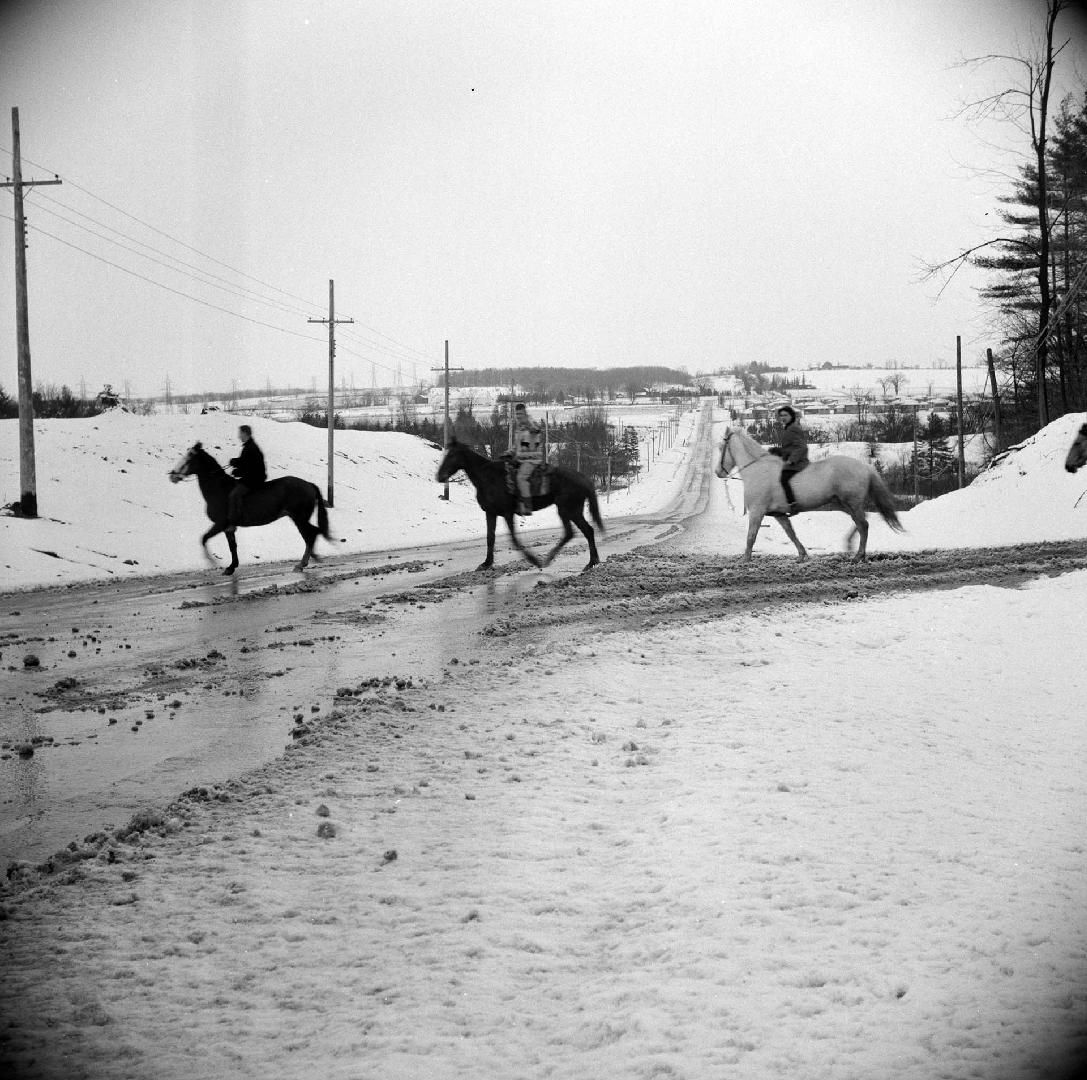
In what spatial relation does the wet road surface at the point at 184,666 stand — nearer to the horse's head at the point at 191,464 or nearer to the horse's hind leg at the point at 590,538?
the horse's hind leg at the point at 590,538

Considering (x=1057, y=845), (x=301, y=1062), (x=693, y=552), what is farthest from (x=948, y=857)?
(x=693, y=552)

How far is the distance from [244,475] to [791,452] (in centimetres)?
945

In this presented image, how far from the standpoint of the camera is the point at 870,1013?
2773 mm

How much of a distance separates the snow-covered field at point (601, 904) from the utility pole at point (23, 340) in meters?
17.7

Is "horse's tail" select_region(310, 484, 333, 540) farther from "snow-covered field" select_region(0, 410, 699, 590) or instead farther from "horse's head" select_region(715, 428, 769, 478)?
"horse's head" select_region(715, 428, 769, 478)

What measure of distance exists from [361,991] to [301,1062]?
→ 0.37m

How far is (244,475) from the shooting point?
1608 cm

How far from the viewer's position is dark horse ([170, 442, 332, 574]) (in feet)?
52.5

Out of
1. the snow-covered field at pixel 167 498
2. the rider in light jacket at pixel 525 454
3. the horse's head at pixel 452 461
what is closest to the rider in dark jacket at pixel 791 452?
the rider in light jacket at pixel 525 454

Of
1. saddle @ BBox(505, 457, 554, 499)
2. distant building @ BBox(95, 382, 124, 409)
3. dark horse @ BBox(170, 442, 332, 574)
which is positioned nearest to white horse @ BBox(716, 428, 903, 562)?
saddle @ BBox(505, 457, 554, 499)

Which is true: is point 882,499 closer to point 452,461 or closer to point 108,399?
point 452,461

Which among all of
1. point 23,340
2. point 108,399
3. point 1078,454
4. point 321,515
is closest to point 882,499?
point 1078,454

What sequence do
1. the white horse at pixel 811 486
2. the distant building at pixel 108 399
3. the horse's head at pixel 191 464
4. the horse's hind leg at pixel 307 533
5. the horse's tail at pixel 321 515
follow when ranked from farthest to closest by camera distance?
the distant building at pixel 108 399 < the horse's hind leg at pixel 307 533 < the horse's tail at pixel 321 515 < the horse's head at pixel 191 464 < the white horse at pixel 811 486

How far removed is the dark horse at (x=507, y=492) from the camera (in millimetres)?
15812
